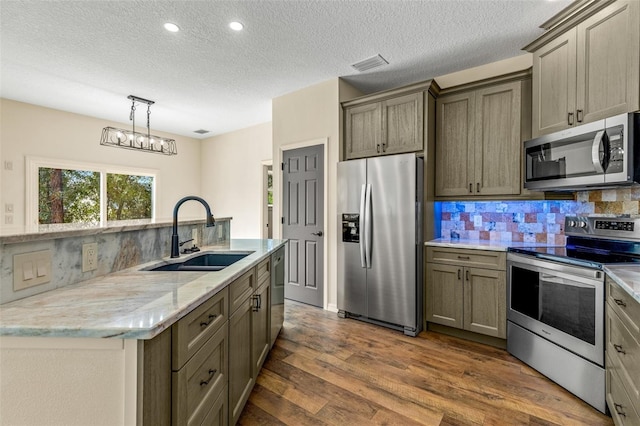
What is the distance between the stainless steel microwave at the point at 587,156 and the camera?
1856 mm

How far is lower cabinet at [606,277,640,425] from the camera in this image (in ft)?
4.44

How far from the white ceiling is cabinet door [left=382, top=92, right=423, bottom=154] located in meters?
0.42

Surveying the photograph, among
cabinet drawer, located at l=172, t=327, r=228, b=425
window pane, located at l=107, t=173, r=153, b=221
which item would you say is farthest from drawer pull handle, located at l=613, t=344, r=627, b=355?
window pane, located at l=107, t=173, r=153, b=221

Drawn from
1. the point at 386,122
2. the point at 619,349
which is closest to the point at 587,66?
the point at 386,122

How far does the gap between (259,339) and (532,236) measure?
2671 mm

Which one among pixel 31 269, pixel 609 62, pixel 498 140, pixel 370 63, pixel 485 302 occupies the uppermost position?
pixel 370 63

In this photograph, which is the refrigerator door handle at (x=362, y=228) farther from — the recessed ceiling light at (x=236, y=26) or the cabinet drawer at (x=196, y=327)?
the cabinet drawer at (x=196, y=327)

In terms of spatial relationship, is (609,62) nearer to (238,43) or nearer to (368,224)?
(368,224)

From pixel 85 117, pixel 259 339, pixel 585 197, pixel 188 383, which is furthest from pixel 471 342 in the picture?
pixel 85 117

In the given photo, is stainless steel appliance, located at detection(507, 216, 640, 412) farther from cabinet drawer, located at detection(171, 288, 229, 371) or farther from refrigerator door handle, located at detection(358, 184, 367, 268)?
cabinet drawer, located at detection(171, 288, 229, 371)

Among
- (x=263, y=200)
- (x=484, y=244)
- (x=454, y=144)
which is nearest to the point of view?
(x=484, y=244)

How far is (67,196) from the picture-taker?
4.77 m

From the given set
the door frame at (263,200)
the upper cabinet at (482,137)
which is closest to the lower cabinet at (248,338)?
the upper cabinet at (482,137)

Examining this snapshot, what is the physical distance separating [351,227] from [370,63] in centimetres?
173
